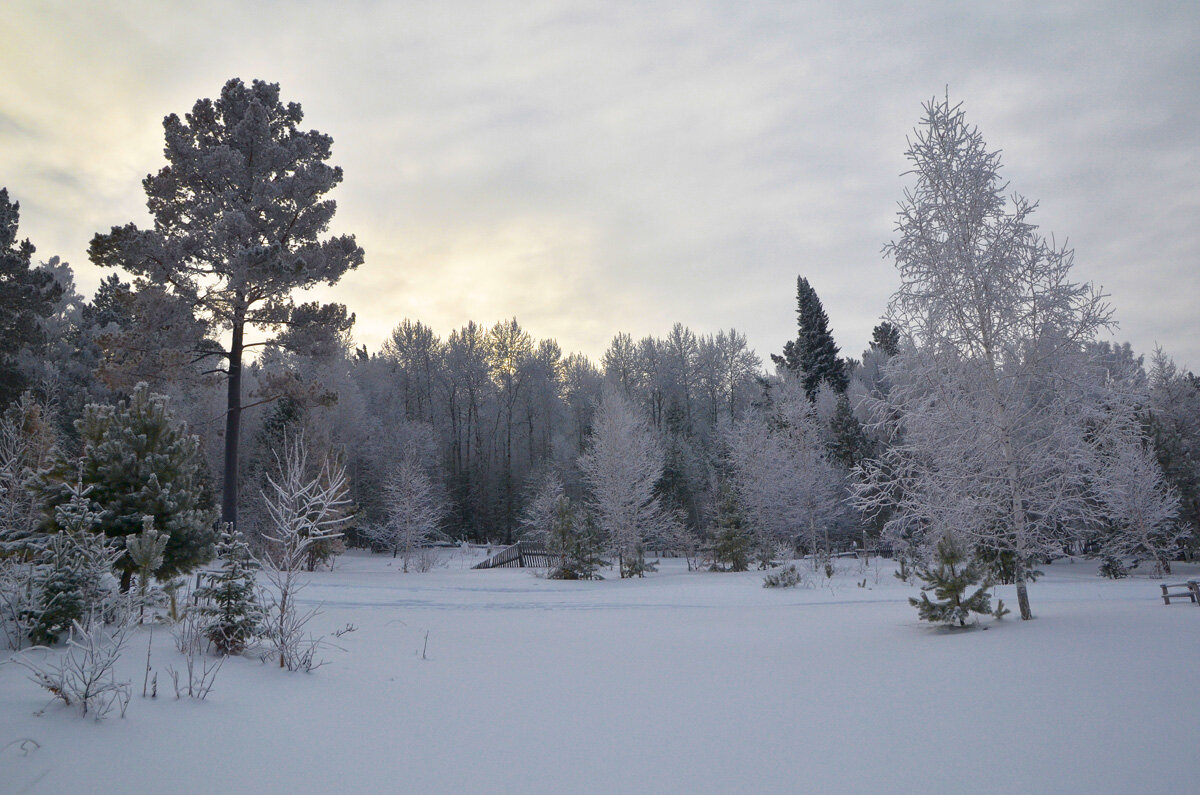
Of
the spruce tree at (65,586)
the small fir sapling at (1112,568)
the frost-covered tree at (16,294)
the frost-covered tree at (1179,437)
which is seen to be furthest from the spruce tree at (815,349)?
the spruce tree at (65,586)

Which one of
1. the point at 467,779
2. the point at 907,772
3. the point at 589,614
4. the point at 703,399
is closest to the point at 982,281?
the point at 907,772

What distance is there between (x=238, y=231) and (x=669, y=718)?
587 inches

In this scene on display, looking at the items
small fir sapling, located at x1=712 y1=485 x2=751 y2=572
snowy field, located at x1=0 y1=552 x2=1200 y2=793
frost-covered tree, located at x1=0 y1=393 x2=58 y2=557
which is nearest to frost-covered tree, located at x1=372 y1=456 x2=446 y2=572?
frost-covered tree, located at x1=0 y1=393 x2=58 y2=557

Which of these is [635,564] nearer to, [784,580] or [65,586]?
[784,580]

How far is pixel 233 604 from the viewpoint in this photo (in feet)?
22.5

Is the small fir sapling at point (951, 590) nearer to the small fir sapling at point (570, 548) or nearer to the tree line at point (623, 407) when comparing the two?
the tree line at point (623, 407)

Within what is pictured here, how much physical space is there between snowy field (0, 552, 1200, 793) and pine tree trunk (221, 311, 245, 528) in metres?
7.54

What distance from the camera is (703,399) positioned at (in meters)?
50.8

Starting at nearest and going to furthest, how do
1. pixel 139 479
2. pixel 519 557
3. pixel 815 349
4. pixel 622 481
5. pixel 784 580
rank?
pixel 139 479 < pixel 784 580 < pixel 622 481 < pixel 519 557 < pixel 815 349

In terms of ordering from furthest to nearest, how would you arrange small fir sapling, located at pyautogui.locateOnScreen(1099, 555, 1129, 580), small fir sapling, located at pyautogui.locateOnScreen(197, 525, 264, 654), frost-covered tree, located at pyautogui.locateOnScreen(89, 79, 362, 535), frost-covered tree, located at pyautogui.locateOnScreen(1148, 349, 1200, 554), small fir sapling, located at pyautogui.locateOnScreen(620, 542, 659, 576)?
1. frost-covered tree, located at pyautogui.locateOnScreen(1148, 349, 1200, 554)
2. small fir sapling, located at pyautogui.locateOnScreen(1099, 555, 1129, 580)
3. small fir sapling, located at pyautogui.locateOnScreen(620, 542, 659, 576)
4. frost-covered tree, located at pyautogui.locateOnScreen(89, 79, 362, 535)
5. small fir sapling, located at pyautogui.locateOnScreen(197, 525, 264, 654)

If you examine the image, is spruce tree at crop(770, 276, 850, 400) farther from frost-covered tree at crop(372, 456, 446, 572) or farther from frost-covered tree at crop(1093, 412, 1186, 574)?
frost-covered tree at crop(372, 456, 446, 572)

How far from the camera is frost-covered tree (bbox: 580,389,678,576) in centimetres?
2762

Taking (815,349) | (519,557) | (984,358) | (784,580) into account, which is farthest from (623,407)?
(984,358)

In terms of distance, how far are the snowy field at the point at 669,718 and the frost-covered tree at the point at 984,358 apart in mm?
1940
